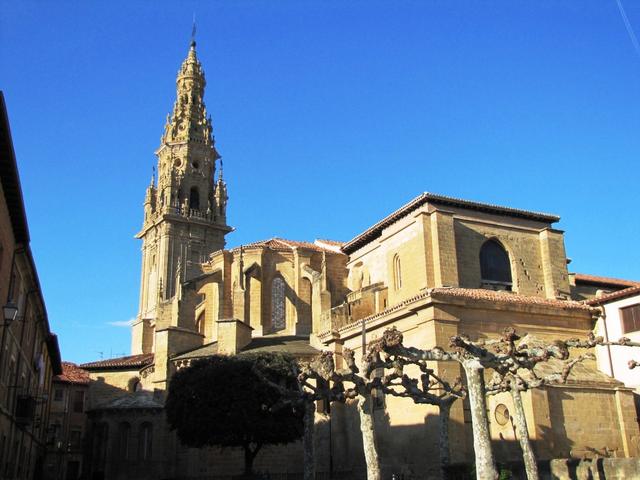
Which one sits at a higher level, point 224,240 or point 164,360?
point 224,240

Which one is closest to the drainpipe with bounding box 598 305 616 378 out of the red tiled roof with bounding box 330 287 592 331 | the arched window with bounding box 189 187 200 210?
the red tiled roof with bounding box 330 287 592 331

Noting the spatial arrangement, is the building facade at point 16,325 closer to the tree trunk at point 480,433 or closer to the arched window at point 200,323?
the tree trunk at point 480,433

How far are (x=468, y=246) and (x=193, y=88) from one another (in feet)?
147

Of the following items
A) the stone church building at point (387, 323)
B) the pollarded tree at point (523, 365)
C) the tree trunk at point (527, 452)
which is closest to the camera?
the pollarded tree at point (523, 365)

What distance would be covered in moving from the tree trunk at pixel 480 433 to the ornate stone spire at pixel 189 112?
52.1 meters

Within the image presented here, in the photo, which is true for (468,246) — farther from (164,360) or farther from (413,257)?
(164,360)

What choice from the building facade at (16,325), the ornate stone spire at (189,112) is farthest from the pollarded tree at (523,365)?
the ornate stone spire at (189,112)

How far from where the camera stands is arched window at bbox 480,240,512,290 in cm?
3162

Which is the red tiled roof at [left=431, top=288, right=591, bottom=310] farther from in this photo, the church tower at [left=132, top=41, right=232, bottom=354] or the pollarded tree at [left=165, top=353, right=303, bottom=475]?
the church tower at [left=132, top=41, right=232, bottom=354]

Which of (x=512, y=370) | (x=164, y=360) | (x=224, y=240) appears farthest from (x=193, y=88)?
(x=512, y=370)

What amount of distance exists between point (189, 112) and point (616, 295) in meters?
48.2

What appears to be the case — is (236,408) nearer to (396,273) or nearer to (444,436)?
(444,436)

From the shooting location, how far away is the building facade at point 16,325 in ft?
56.9

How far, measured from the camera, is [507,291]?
102ft
